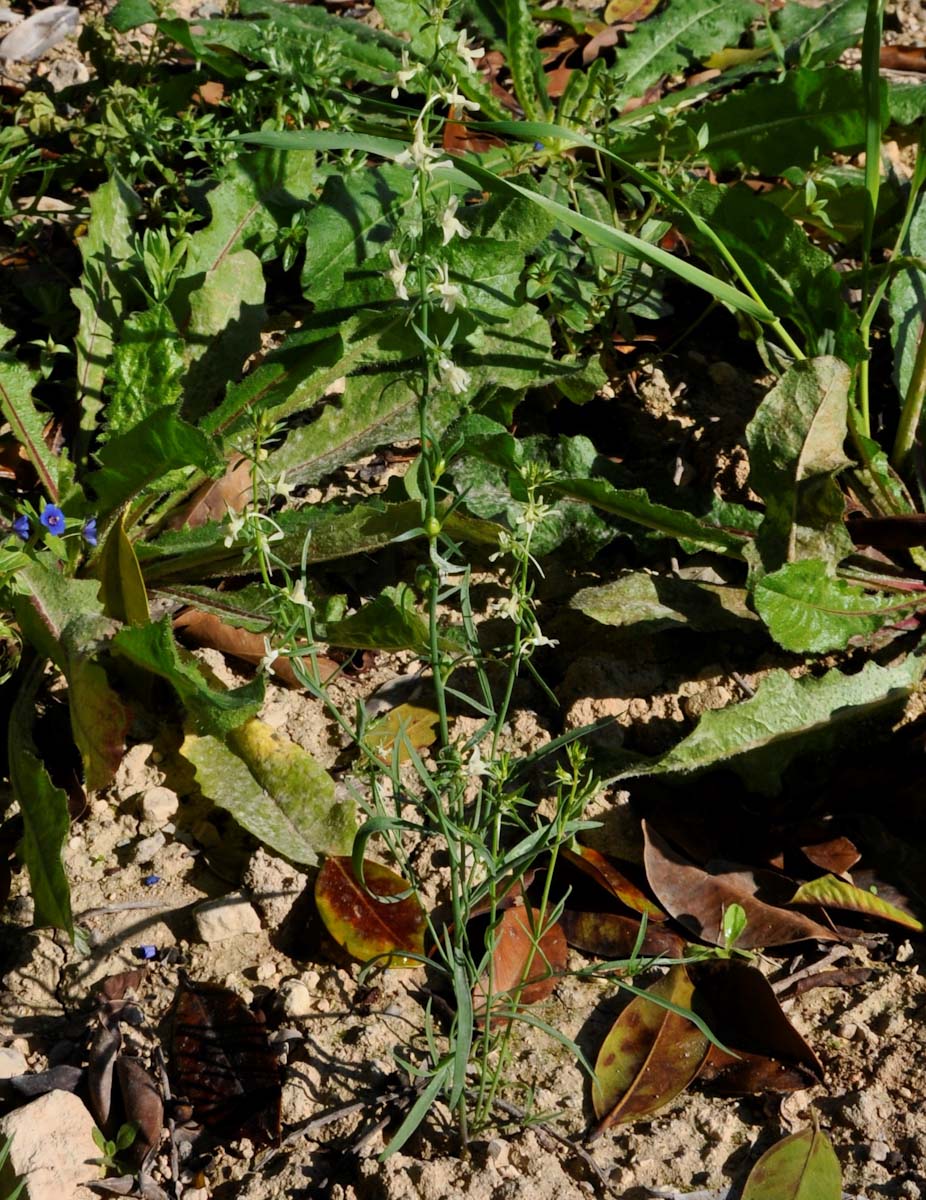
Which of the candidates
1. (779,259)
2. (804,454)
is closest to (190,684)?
(804,454)

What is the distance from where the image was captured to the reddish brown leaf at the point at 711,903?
2.22 meters

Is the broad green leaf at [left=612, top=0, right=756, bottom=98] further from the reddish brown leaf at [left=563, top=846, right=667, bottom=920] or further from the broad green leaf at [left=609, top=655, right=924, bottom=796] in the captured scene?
the reddish brown leaf at [left=563, top=846, right=667, bottom=920]

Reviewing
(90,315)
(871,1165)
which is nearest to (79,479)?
(90,315)

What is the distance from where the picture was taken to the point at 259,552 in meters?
1.59

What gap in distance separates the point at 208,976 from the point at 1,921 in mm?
374

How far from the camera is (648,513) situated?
250cm

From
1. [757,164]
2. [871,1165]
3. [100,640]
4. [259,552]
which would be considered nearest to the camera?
[259,552]

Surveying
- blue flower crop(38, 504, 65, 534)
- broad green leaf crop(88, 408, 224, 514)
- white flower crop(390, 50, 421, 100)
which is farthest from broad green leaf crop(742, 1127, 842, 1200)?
blue flower crop(38, 504, 65, 534)

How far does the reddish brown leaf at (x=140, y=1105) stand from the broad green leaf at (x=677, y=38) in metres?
2.77

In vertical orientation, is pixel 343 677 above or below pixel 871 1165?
above

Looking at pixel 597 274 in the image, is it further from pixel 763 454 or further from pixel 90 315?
pixel 90 315

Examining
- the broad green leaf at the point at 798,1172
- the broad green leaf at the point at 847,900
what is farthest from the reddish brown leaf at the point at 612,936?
the broad green leaf at the point at 798,1172

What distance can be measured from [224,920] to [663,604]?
102cm

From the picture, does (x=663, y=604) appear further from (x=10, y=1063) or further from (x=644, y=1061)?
(x=10, y=1063)
